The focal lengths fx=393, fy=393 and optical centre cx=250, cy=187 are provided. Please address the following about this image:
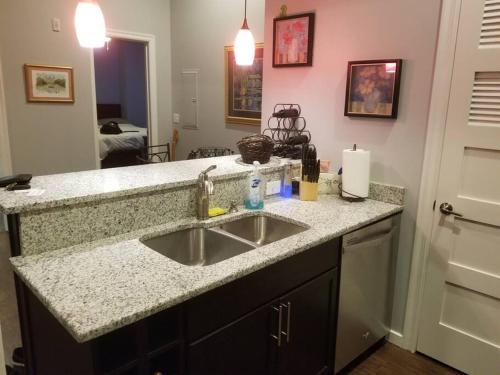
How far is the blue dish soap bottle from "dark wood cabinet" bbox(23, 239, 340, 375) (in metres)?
0.47

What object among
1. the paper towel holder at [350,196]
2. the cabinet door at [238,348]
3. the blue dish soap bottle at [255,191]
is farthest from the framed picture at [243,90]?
the cabinet door at [238,348]

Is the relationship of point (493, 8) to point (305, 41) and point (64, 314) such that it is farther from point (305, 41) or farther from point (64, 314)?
point (64, 314)

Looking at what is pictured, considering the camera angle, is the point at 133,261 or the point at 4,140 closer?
the point at 133,261

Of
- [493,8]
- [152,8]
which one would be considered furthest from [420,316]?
[152,8]

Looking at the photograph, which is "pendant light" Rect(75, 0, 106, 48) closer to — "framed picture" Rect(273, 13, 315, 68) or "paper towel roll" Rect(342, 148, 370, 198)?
"framed picture" Rect(273, 13, 315, 68)

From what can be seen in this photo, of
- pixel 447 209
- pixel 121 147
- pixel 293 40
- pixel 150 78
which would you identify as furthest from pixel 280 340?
pixel 121 147

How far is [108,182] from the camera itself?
1759mm

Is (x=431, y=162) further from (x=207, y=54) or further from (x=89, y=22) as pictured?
(x=207, y=54)

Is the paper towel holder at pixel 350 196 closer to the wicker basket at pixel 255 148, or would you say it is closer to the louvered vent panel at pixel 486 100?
the wicker basket at pixel 255 148

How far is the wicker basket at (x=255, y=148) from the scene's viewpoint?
7.47 ft

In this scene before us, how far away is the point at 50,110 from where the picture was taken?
13.3 feet

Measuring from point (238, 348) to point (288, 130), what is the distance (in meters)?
1.63

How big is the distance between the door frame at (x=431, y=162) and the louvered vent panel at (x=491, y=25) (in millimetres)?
120

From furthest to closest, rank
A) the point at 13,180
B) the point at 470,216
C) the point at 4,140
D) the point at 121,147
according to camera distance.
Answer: the point at 121,147, the point at 4,140, the point at 470,216, the point at 13,180
